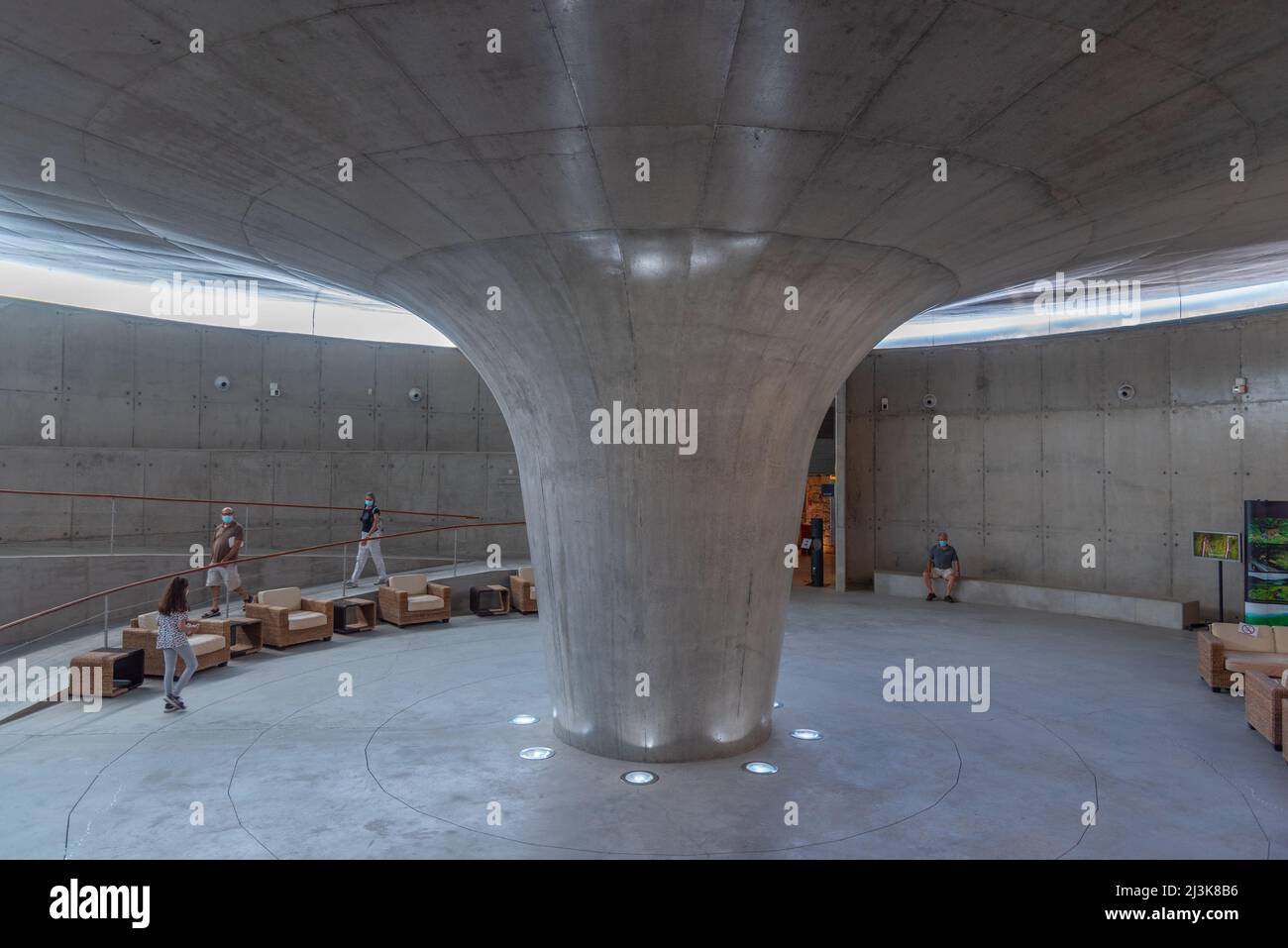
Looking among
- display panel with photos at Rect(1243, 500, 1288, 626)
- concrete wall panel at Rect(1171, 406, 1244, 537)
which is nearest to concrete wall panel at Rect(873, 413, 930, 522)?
concrete wall panel at Rect(1171, 406, 1244, 537)

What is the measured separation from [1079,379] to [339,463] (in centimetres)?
1499

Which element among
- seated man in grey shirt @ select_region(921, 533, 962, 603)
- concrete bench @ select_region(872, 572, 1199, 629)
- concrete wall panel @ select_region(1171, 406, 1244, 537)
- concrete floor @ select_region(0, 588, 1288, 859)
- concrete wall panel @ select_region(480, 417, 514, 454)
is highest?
concrete wall panel @ select_region(480, 417, 514, 454)

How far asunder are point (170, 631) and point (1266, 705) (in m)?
10.6

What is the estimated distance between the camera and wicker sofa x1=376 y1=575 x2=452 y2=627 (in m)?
13.2

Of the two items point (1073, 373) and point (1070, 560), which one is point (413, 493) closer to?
point (1070, 560)

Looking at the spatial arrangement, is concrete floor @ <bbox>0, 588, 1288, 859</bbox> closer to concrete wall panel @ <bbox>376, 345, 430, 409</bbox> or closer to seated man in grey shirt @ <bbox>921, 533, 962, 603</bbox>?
seated man in grey shirt @ <bbox>921, 533, 962, 603</bbox>

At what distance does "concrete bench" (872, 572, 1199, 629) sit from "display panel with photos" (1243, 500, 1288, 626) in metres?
2.63

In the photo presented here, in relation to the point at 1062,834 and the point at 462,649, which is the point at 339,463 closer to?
the point at 462,649

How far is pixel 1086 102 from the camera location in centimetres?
428

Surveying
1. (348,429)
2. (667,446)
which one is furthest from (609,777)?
(348,429)

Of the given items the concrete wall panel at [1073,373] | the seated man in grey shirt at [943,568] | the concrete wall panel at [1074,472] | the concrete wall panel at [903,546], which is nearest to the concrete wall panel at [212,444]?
the concrete wall panel at [903,546]

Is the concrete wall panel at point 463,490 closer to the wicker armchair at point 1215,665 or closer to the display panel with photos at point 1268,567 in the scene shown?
the wicker armchair at point 1215,665

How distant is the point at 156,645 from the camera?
30.8 feet
